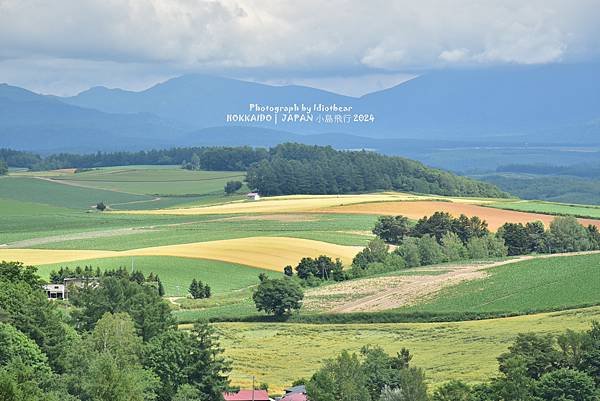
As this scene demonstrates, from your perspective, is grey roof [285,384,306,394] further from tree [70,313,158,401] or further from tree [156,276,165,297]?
tree [156,276,165,297]

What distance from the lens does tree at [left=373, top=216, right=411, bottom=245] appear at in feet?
400

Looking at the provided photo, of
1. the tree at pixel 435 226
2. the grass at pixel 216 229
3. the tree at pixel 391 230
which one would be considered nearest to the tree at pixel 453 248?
the tree at pixel 435 226

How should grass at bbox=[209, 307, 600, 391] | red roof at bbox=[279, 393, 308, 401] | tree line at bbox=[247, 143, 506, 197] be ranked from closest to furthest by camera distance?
red roof at bbox=[279, 393, 308, 401]
grass at bbox=[209, 307, 600, 391]
tree line at bbox=[247, 143, 506, 197]

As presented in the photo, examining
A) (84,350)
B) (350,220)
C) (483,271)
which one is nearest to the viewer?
(84,350)

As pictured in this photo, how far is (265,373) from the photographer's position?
65750 mm

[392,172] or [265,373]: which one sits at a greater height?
[392,172]

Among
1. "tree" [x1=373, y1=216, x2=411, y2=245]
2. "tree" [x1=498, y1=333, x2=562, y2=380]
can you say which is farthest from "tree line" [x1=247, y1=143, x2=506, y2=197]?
"tree" [x1=498, y1=333, x2=562, y2=380]

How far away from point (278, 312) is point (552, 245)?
37.7 meters

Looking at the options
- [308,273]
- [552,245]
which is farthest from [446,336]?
[552,245]

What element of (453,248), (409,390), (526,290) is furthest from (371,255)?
(409,390)

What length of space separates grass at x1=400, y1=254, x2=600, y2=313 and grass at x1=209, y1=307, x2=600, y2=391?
3.68 meters

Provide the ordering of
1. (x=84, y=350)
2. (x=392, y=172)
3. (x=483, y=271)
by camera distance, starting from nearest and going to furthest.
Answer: (x=84, y=350)
(x=483, y=271)
(x=392, y=172)

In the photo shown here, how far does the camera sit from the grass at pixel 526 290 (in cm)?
8106

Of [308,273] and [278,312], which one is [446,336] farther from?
[308,273]
